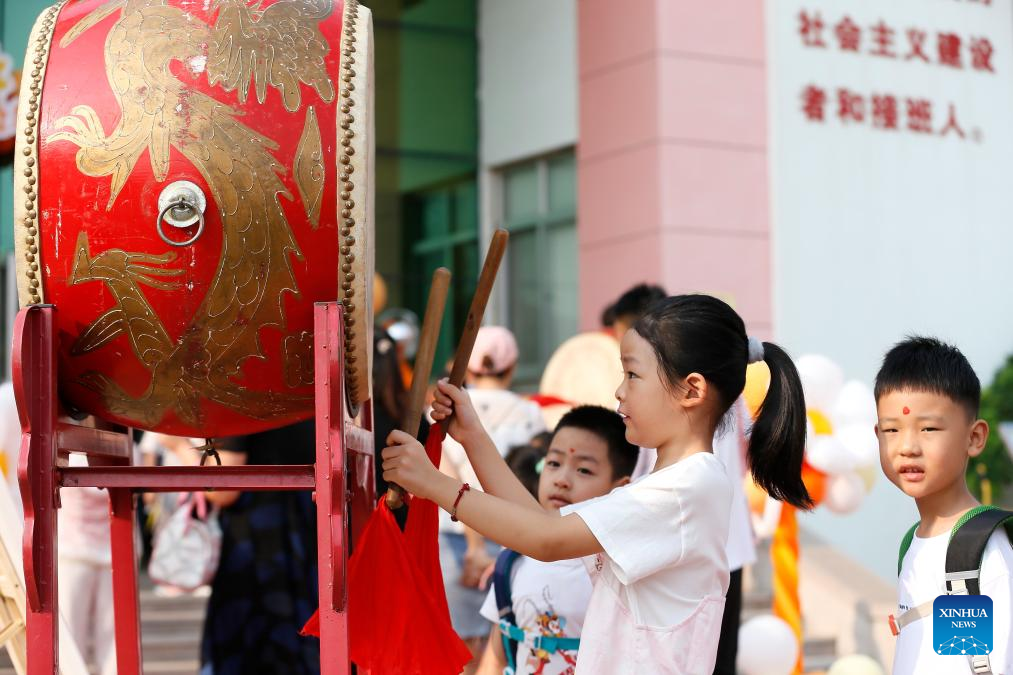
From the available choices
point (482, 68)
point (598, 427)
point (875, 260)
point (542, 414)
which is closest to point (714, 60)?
point (875, 260)

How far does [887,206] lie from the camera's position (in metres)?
9.55

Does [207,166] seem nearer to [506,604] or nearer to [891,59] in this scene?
[506,604]

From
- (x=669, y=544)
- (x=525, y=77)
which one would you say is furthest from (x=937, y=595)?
(x=525, y=77)

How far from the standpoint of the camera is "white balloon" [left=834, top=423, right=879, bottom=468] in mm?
5410

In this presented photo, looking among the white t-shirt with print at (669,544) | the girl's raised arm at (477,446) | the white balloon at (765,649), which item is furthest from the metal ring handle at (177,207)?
the white balloon at (765,649)

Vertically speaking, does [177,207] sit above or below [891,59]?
below

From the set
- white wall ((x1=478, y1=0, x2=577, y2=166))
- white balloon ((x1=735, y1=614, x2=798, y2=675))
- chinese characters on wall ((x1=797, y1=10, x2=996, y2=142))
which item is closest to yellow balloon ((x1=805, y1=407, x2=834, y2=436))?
white balloon ((x1=735, y1=614, x2=798, y2=675))

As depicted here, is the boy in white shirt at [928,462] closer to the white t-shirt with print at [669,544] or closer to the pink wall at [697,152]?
the white t-shirt with print at [669,544]

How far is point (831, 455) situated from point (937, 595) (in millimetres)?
3144

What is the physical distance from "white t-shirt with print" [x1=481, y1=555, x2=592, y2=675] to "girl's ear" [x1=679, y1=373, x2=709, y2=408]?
77cm

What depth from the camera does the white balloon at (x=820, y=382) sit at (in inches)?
218

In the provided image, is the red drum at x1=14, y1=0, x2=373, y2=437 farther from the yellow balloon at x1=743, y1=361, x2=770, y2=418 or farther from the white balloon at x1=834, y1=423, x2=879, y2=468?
the white balloon at x1=834, y1=423, x2=879, y2=468

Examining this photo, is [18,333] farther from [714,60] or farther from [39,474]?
[714,60]

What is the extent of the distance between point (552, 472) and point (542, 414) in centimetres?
189
